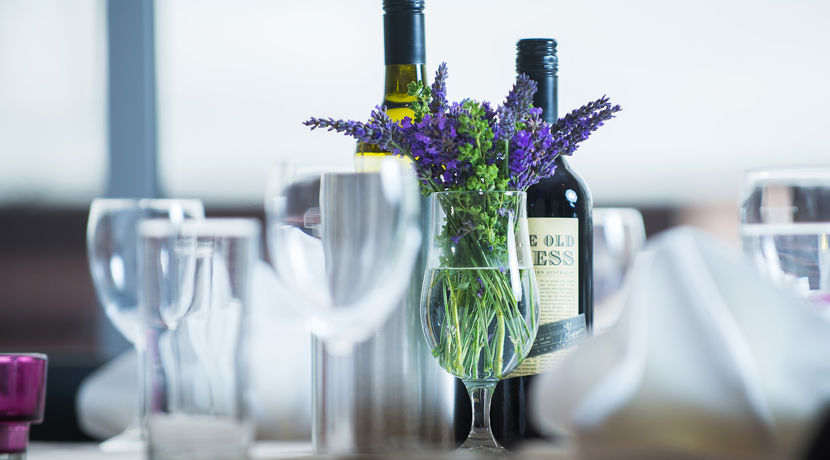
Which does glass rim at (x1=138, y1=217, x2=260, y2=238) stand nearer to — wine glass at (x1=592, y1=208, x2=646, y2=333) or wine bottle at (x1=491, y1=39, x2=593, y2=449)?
wine bottle at (x1=491, y1=39, x2=593, y2=449)

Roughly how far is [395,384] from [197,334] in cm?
13

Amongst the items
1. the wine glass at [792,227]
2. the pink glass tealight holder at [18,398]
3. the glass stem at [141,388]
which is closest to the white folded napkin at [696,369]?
the wine glass at [792,227]

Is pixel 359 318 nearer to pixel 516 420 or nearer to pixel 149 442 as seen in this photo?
pixel 149 442

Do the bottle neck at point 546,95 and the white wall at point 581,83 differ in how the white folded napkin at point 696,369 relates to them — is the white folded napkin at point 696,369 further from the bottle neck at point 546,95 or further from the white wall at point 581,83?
the white wall at point 581,83

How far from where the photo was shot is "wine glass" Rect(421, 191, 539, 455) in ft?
1.97


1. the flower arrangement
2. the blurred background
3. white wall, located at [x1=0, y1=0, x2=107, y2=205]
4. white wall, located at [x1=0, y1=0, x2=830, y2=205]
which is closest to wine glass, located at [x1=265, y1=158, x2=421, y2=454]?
the flower arrangement

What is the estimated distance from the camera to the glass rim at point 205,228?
0.48 meters

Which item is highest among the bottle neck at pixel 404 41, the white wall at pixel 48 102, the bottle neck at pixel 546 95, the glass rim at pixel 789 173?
the white wall at pixel 48 102

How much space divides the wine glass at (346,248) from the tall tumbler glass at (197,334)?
2 cm

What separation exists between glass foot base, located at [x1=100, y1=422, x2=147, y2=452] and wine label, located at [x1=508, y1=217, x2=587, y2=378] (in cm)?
30

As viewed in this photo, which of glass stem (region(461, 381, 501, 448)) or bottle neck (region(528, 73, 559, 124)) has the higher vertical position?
bottle neck (region(528, 73, 559, 124))

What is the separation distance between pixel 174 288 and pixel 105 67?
8.13 feet

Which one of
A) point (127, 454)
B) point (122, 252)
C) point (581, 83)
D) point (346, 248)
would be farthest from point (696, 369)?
point (581, 83)

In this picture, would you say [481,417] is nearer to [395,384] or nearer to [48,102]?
[395,384]
